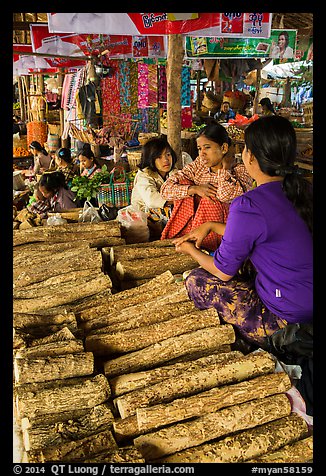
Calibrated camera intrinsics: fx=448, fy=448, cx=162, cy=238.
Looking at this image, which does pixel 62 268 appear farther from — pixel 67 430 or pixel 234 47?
pixel 234 47

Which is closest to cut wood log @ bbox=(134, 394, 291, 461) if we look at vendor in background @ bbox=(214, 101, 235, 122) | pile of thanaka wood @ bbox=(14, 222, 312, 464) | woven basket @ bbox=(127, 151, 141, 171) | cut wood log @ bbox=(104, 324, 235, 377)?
pile of thanaka wood @ bbox=(14, 222, 312, 464)

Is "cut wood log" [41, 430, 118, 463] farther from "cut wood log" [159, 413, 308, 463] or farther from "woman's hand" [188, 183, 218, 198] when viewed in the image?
"woman's hand" [188, 183, 218, 198]

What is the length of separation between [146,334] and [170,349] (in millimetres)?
175

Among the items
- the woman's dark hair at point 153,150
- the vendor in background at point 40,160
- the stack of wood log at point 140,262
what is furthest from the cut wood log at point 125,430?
the vendor in background at point 40,160

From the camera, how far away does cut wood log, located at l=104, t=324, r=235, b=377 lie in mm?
2350

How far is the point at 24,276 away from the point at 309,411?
2123mm

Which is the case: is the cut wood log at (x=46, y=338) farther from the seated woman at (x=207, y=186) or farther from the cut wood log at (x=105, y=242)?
the seated woman at (x=207, y=186)

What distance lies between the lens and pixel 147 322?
8.74 ft

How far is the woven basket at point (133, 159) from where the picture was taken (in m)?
7.14

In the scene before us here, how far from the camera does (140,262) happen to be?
3342 millimetres

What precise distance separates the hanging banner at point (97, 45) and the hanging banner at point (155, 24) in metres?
2.13
